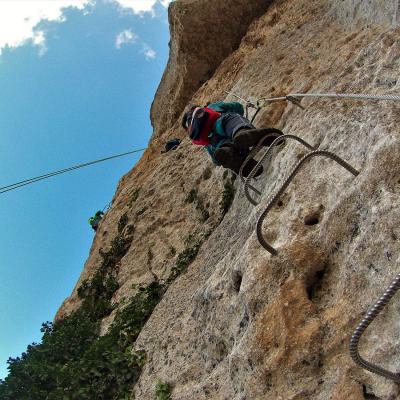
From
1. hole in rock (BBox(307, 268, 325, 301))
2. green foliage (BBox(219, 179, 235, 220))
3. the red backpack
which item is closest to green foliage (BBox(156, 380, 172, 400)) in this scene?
hole in rock (BBox(307, 268, 325, 301))

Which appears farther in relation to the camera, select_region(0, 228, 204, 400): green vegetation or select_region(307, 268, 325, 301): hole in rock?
select_region(0, 228, 204, 400): green vegetation

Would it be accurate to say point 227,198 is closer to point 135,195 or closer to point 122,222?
point 122,222

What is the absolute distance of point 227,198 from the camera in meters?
7.92

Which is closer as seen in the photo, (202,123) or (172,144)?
(202,123)

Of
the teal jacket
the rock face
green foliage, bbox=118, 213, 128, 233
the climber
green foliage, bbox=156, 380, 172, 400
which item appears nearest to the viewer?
the rock face

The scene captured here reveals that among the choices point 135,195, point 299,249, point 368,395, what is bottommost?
point 368,395

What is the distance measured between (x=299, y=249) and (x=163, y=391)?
8.42 ft

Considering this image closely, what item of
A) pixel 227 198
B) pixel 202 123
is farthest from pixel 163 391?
pixel 202 123

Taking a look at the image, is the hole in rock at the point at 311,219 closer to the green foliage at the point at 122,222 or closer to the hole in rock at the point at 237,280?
the hole in rock at the point at 237,280

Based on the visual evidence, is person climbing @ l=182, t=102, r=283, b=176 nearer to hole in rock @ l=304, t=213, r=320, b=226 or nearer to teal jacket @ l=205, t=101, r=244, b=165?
teal jacket @ l=205, t=101, r=244, b=165

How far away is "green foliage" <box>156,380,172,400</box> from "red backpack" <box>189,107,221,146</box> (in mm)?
3503

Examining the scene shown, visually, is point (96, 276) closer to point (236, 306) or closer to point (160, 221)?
point (160, 221)

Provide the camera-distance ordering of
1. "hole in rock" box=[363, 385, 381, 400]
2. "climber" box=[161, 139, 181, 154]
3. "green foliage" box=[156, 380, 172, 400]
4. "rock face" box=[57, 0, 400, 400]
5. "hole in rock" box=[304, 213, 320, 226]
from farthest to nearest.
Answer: "climber" box=[161, 139, 181, 154]
"green foliage" box=[156, 380, 172, 400]
"hole in rock" box=[304, 213, 320, 226]
"rock face" box=[57, 0, 400, 400]
"hole in rock" box=[363, 385, 381, 400]

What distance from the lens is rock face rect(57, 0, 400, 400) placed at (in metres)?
3.32
